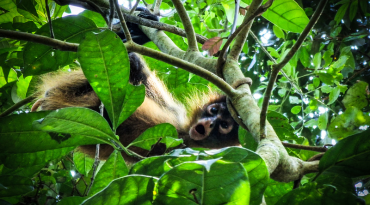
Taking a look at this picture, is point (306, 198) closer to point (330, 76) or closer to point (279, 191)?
point (279, 191)

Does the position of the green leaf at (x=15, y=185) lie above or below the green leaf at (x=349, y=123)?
below

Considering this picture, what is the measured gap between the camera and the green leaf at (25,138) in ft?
4.21

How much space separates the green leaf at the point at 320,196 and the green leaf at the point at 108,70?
0.73 m

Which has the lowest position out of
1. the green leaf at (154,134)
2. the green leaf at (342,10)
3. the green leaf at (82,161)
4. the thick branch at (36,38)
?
the green leaf at (82,161)

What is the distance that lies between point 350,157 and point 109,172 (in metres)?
0.91

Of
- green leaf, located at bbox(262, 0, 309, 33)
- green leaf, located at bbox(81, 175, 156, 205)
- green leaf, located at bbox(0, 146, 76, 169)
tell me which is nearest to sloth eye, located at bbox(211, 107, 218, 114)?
green leaf, located at bbox(262, 0, 309, 33)

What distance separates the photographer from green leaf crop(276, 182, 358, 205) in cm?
87

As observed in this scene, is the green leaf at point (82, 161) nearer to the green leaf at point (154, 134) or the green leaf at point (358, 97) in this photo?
the green leaf at point (154, 134)

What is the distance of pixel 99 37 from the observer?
4.05 ft

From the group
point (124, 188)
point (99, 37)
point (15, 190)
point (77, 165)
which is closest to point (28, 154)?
point (15, 190)

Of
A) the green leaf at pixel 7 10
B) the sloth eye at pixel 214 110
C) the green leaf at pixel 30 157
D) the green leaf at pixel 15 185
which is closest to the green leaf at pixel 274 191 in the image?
the green leaf at pixel 30 157

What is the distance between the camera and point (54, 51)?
74.4 inches

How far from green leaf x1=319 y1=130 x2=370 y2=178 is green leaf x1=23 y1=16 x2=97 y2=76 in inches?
55.7

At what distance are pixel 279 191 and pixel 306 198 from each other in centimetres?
63
